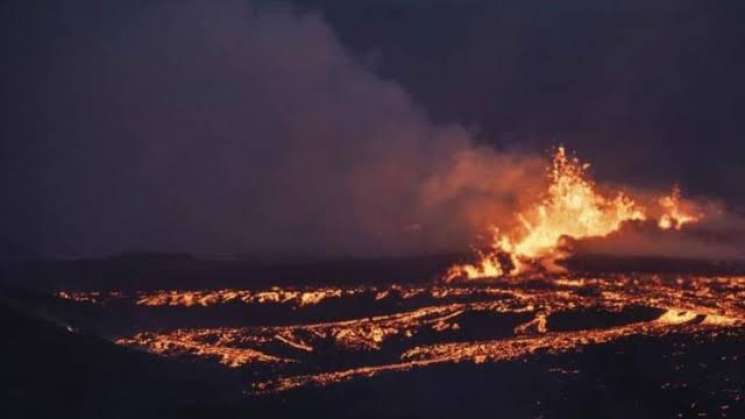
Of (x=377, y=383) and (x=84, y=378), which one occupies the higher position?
(x=84, y=378)

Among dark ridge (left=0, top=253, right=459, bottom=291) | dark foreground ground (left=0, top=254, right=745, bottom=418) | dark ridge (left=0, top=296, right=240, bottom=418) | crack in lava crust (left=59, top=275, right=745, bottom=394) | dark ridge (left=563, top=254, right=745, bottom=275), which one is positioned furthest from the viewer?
dark ridge (left=563, top=254, right=745, bottom=275)

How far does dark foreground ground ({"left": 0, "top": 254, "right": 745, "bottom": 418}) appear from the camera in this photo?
40.3 metres

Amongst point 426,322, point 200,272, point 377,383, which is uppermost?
point 200,272

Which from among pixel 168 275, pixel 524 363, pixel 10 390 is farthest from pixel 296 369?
pixel 168 275

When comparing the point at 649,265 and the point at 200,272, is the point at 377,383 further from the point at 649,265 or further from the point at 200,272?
the point at 649,265

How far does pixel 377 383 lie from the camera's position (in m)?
46.9

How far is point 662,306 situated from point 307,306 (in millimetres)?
28591

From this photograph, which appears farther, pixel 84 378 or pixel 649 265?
pixel 649 265

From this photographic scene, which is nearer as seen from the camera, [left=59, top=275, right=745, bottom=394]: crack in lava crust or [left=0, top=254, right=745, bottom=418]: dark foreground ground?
[left=0, top=254, right=745, bottom=418]: dark foreground ground

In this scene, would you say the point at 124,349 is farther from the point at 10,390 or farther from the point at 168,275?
the point at 168,275

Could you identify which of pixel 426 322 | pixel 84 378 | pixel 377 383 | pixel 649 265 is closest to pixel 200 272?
pixel 426 322

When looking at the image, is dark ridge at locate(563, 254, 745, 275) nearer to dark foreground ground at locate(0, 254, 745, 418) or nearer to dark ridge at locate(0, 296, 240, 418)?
dark foreground ground at locate(0, 254, 745, 418)

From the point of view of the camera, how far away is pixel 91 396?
40094 mm

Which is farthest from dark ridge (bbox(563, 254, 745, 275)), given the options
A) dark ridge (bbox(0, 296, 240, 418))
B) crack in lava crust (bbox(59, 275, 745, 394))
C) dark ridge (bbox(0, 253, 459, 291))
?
dark ridge (bbox(0, 296, 240, 418))
